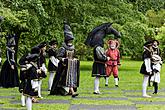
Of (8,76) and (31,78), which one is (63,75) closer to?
(31,78)

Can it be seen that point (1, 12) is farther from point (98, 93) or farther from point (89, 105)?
point (89, 105)

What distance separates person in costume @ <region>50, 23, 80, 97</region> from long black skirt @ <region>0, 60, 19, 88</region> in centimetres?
344

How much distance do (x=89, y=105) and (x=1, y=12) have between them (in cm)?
624

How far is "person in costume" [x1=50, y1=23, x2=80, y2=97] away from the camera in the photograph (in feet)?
46.5

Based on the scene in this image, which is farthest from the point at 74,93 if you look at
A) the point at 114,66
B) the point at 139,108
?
the point at 114,66

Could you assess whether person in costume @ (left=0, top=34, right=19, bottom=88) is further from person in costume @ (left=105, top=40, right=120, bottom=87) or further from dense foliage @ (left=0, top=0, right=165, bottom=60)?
person in costume @ (left=105, top=40, right=120, bottom=87)

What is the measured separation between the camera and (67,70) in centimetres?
1430

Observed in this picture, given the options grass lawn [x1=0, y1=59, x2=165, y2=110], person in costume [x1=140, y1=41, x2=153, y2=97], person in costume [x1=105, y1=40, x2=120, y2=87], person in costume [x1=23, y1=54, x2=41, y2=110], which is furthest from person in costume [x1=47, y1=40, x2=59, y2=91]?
person in costume [x1=23, y1=54, x2=41, y2=110]

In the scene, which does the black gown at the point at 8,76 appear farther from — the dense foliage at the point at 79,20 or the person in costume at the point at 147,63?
the person in costume at the point at 147,63

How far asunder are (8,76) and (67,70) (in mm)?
4138

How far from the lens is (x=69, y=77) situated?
47.0 ft

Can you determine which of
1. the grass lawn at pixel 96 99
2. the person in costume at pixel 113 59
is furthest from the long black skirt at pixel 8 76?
the person in costume at pixel 113 59

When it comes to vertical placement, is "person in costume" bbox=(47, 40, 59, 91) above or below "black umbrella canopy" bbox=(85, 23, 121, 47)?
below

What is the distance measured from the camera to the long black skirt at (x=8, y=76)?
17.6 metres
